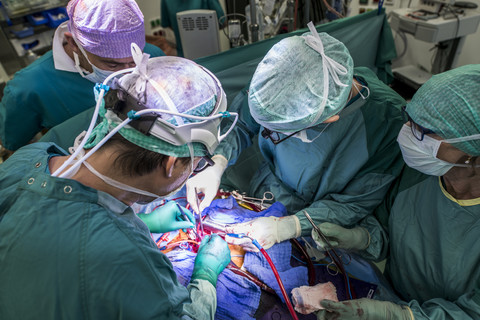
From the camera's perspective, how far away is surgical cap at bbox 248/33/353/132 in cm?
124

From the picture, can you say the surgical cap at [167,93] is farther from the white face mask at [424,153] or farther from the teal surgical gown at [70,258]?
the white face mask at [424,153]

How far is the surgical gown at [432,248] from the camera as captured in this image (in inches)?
45.0

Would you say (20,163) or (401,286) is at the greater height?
(20,163)

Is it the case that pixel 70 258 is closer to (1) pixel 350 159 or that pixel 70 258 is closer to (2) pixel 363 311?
(2) pixel 363 311

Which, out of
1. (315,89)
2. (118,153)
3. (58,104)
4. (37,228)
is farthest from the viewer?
(58,104)

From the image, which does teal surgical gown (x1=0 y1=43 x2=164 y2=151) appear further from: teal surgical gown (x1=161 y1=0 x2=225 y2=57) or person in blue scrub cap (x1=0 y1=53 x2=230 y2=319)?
teal surgical gown (x1=161 y1=0 x2=225 y2=57)

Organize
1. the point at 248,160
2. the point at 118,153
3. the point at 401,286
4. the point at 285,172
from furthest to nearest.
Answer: the point at 248,160 < the point at 285,172 < the point at 401,286 < the point at 118,153

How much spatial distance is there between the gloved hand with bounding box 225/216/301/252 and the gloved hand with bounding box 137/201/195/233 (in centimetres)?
25

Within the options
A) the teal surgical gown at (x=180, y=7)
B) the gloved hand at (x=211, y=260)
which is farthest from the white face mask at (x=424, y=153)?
the teal surgical gown at (x=180, y=7)

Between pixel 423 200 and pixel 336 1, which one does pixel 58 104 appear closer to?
pixel 423 200

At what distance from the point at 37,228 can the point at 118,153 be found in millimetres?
280

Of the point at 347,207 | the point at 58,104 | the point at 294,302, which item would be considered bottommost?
the point at 294,302

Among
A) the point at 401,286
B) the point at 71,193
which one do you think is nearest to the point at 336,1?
the point at 401,286

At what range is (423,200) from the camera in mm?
1342
